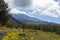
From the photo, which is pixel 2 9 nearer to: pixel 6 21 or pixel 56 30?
pixel 6 21

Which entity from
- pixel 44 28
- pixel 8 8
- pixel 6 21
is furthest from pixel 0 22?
pixel 44 28

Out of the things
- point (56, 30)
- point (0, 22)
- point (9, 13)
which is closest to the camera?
point (56, 30)

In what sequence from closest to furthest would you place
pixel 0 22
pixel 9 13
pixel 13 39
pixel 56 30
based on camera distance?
pixel 13 39 < pixel 56 30 < pixel 0 22 < pixel 9 13

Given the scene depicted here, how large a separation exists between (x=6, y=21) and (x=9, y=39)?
91.2ft

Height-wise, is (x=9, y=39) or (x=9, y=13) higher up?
(x=9, y=13)

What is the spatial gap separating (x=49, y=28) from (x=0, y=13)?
45.7 ft

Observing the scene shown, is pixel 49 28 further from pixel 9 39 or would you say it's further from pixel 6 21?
pixel 9 39

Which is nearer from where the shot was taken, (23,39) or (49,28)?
(23,39)

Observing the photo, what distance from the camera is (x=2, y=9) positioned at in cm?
4553

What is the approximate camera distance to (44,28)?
35.4 m

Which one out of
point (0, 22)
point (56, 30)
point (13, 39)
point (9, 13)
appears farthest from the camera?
point (9, 13)

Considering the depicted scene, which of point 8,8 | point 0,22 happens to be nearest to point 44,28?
point 0,22

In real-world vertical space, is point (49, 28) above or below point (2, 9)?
below

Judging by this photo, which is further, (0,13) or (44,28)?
(0,13)
